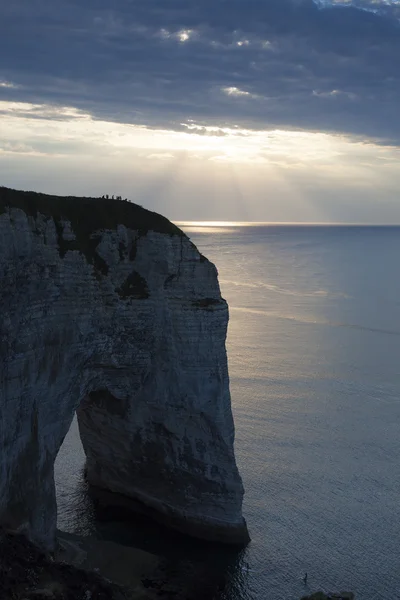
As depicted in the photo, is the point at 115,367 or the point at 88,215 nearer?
the point at 88,215

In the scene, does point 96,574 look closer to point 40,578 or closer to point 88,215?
point 40,578

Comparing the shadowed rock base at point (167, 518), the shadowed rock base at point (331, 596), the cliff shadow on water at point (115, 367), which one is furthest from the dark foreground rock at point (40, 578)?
the shadowed rock base at point (331, 596)

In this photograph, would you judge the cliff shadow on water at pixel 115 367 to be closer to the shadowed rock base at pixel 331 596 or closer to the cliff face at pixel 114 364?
the cliff face at pixel 114 364

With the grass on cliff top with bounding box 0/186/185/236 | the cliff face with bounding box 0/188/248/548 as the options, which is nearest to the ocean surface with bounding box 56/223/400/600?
the cliff face with bounding box 0/188/248/548

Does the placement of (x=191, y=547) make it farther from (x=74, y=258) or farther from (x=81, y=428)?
(x=74, y=258)

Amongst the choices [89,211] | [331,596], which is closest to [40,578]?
[331,596]

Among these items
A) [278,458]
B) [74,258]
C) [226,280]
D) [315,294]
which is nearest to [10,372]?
[74,258]
